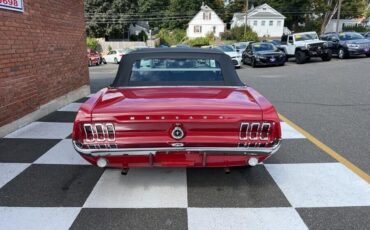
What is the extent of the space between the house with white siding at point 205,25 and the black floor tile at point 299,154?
63.0 m

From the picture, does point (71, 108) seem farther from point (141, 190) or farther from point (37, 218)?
point (37, 218)

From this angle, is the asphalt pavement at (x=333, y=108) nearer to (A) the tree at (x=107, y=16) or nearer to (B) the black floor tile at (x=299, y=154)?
(B) the black floor tile at (x=299, y=154)

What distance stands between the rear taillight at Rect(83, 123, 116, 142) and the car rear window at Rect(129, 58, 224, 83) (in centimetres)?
117

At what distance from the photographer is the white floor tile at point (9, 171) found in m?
3.70

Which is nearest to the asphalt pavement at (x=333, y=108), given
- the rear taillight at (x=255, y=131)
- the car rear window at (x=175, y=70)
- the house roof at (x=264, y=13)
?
the rear taillight at (x=255, y=131)

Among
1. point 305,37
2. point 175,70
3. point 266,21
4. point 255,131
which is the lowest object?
point 255,131

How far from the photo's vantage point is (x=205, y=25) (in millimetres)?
66062

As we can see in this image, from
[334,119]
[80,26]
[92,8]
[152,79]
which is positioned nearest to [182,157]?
[152,79]

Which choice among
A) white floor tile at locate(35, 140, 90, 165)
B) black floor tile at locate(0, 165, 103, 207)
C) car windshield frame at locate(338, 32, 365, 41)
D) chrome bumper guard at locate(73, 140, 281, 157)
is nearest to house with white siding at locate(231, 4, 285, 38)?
car windshield frame at locate(338, 32, 365, 41)

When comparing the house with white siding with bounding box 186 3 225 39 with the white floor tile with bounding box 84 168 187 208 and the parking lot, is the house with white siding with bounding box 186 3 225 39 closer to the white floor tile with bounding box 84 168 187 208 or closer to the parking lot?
the parking lot

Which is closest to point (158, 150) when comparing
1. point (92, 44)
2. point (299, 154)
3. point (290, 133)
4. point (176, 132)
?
point (176, 132)

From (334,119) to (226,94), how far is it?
3839 millimetres

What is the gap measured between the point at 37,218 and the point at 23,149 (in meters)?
2.04

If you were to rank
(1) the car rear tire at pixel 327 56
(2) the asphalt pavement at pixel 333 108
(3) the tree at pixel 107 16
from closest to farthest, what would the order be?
1. (2) the asphalt pavement at pixel 333 108
2. (1) the car rear tire at pixel 327 56
3. (3) the tree at pixel 107 16
